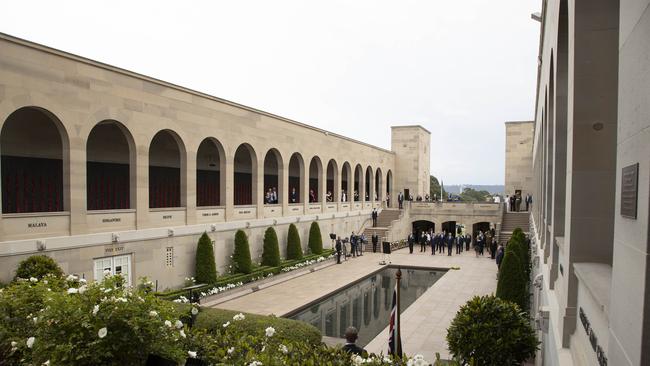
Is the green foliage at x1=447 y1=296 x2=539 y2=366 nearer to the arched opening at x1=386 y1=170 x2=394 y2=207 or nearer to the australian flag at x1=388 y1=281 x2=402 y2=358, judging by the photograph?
the australian flag at x1=388 y1=281 x2=402 y2=358

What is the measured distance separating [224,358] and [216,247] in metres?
16.1

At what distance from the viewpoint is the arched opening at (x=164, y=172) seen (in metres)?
22.8

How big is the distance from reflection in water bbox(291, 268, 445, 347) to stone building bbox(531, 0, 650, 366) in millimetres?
9168

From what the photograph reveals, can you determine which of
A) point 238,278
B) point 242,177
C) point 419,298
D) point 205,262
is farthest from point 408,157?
point 205,262

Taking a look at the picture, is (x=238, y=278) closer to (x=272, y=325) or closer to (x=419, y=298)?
(x=419, y=298)

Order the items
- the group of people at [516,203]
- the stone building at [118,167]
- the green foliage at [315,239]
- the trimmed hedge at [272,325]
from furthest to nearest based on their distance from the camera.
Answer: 1. the group of people at [516,203]
2. the green foliage at [315,239]
3. the stone building at [118,167]
4. the trimmed hedge at [272,325]

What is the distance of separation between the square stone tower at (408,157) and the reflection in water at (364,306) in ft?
81.8

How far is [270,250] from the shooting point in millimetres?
24312

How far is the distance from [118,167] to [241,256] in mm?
7534

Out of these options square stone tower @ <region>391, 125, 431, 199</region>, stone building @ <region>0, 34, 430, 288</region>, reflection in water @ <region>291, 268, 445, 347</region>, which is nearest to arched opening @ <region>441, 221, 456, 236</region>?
square stone tower @ <region>391, 125, 431, 199</region>

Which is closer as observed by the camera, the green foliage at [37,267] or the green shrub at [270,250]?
the green foliage at [37,267]

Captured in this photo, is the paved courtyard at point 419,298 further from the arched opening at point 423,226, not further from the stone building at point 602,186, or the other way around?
the arched opening at point 423,226

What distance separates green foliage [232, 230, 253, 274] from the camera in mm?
22000

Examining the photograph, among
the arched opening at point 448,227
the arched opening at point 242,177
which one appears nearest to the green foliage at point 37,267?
the arched opening at point 242,177
